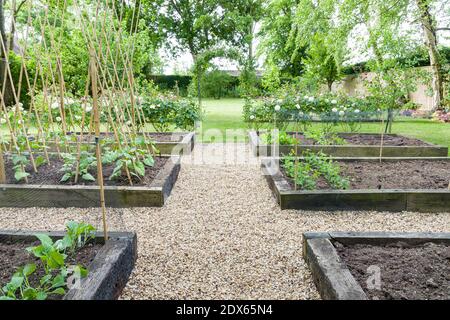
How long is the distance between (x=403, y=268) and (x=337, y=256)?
365 mm

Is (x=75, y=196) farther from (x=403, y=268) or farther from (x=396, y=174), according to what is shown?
(x=396, y=174)

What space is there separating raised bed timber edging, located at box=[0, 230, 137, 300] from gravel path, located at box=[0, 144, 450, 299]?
12cm

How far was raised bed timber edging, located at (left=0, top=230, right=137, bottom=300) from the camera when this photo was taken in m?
1.67

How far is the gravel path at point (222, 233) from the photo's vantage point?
6.93 ft

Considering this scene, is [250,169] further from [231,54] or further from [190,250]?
[231,54]

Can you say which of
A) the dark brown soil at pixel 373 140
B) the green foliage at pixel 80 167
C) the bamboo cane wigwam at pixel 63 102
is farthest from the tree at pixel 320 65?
the green foliage at pixel 80 167

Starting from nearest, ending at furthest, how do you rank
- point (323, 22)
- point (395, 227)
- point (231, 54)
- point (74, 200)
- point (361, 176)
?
point (395, 227) < point (74, 200) < point (361, 176) < point (323, 22) < point (231, 54)

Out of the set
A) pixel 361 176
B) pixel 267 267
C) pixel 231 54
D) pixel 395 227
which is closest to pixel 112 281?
pixel 267 267

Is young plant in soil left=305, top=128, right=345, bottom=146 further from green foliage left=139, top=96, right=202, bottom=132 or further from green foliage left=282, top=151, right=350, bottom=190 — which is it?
green foliage left=139, top=96, right=202, bottom=132

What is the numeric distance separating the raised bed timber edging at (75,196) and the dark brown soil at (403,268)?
6.49ft

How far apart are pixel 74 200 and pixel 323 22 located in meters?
6.30

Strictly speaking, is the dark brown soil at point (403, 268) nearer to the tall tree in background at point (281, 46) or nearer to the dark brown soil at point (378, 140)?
the dark brown soil at point (378, 140)

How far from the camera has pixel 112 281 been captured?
1885mm

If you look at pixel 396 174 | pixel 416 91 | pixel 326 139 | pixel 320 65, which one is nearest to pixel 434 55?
pixel 416 91
